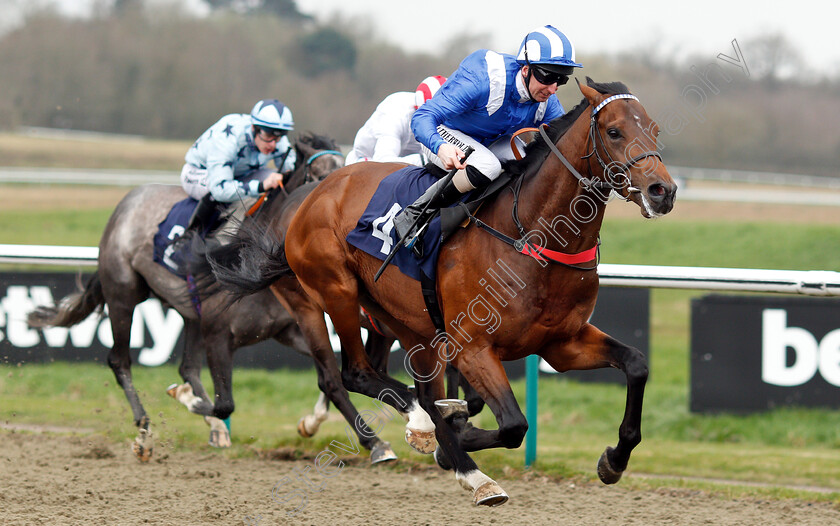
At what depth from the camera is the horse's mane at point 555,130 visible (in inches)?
134

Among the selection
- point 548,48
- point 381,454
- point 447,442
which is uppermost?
point 548,48

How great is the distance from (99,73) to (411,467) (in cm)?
1812

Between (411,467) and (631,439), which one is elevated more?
(631,439)

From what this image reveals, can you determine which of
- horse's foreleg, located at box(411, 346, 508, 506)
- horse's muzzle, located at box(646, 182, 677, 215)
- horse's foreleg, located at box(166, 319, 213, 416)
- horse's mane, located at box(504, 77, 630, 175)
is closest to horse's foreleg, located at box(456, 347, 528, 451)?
horse's foreleg, located at box(411, 346, 508, 506)

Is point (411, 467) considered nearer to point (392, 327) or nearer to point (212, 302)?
point (392, 327)

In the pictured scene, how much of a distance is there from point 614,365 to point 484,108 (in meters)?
1.22

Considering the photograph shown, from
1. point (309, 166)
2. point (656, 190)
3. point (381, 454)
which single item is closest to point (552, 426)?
point (381, 454)

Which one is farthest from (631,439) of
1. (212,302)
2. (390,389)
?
(212,302)

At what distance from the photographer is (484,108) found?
385cm

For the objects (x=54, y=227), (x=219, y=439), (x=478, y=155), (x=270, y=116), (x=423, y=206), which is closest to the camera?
(x=478, y=155)

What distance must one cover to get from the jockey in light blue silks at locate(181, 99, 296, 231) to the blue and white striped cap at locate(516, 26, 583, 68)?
2.32 metres

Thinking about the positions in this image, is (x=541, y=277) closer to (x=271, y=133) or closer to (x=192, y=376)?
(x=271, y=133)

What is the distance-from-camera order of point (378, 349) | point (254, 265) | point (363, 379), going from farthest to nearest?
point (378, 349) → point (254, 265) → point (363, 379)

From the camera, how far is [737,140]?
17.7 metres
